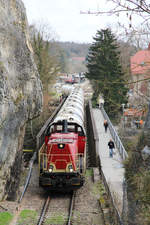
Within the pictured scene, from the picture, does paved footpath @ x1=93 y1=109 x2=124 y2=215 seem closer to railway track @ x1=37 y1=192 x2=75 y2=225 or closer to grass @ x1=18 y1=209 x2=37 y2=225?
railway track @ x1=37 y1=192 x2=75 y2=225

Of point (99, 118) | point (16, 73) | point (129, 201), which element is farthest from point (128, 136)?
point (129, 201)

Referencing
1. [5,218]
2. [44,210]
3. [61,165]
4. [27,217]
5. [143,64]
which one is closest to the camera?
[143,64]

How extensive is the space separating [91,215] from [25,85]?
795 cm

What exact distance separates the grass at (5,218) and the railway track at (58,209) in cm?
122

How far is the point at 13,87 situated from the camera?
46.0 ft

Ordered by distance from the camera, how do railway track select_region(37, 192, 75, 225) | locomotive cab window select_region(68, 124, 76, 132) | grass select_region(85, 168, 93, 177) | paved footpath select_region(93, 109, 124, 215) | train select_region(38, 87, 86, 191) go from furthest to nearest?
grass select_region(85, 168, 93, 177) < locomotive cab window select_region(68, 124, 76, 132) < train select_region(38, 87, 86, 191) < paved footpath select_region(93, 109, 124, 215) < railway track select_region(37, 192, 75, 225)

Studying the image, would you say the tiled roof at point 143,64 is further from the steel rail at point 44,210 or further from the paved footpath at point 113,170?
the steel rail at point 44,210

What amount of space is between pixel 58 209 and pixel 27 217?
74.9 inches

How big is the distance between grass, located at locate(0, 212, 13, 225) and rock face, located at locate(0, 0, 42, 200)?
1.82 meters

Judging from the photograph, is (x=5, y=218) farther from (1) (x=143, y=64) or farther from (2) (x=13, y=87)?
(1) (x=143, y=64)

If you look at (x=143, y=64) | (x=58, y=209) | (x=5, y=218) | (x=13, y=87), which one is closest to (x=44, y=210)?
(x=58, y=209)

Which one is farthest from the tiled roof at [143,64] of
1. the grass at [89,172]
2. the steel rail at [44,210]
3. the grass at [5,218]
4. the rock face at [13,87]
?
the grass at [5,218]

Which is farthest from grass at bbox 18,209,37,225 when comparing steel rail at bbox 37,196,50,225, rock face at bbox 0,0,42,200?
rock face at bbox 0,0,42,200

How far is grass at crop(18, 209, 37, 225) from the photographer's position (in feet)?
36.9
